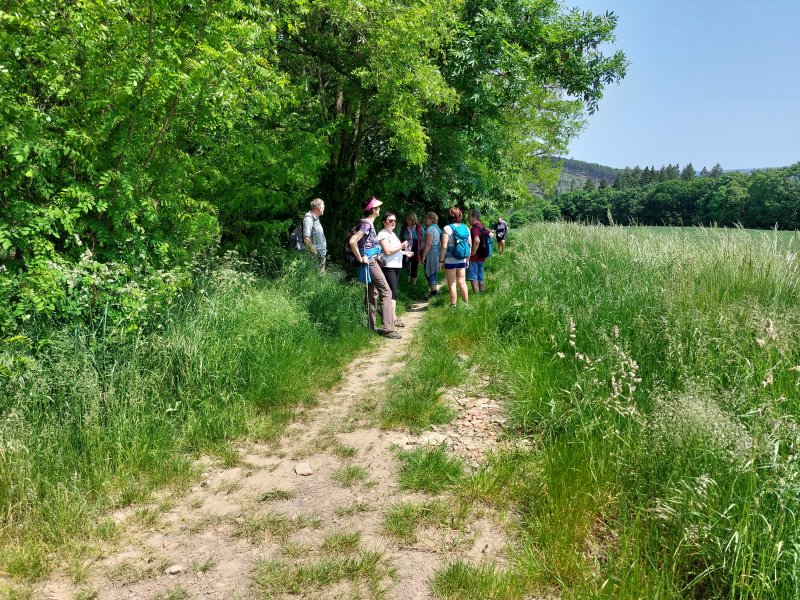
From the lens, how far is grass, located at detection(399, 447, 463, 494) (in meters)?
3.41

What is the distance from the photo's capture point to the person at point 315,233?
8.00 metres

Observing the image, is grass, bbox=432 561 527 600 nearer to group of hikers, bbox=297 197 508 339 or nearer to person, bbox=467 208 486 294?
group of hikers, bbox=297 197 508 339

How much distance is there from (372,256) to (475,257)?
3202 mm

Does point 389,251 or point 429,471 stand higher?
point 389,251

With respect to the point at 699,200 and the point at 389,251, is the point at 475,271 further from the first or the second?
the point at 699,200

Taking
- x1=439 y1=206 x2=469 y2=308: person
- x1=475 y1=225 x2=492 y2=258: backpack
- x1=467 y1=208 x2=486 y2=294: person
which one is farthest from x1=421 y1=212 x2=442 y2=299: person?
x1=439 y1=206 x2=469 y2=308: person

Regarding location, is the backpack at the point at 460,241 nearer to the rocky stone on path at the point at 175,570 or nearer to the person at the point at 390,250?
the person at the point at 390,250

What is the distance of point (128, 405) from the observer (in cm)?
386

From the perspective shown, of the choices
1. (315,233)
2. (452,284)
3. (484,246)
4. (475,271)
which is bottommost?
(452,284)

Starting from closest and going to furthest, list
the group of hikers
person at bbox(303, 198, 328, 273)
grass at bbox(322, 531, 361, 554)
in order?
1. grass at bbox(322, 531, 361, 554)
2. the group of hikers
3. person at bbox(303, 198, 328, 273)

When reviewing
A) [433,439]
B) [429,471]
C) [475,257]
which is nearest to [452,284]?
[475,257]

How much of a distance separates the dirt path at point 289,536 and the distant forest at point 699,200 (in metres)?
6.33

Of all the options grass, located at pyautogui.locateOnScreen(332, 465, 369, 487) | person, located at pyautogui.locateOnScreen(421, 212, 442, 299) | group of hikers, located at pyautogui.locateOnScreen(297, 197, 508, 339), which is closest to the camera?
grass, located at pyautogui.locateOnScreen(332, 465, 369, 487)

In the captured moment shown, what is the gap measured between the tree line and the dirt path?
1.83 m
